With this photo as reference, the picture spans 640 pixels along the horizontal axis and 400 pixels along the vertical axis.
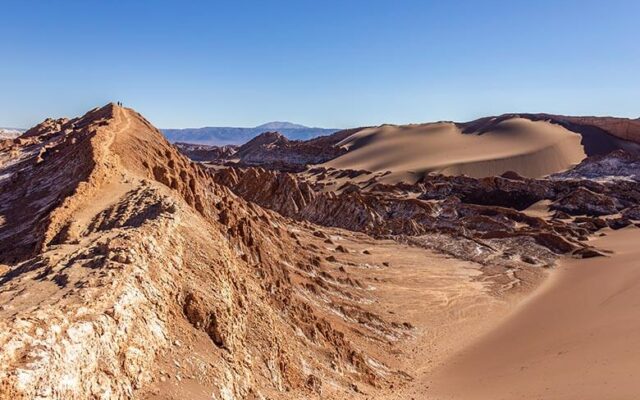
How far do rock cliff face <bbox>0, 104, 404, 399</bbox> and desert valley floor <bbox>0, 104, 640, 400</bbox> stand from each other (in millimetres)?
47

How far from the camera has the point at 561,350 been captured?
21859 mm

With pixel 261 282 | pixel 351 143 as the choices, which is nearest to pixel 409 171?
pixel 351 143

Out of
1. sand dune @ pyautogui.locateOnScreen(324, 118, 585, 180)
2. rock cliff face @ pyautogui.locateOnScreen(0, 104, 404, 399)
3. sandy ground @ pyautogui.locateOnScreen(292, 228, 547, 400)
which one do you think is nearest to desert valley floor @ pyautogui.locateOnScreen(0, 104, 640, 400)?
rock cliff face @ pyautogui.locateOnScreen(0, 104, 404, 399)

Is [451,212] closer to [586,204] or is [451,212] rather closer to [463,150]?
[586,204]

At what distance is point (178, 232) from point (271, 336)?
3940 mm

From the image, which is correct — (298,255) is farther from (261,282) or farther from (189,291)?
(189,291)

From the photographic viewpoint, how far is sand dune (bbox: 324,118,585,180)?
3342 inches

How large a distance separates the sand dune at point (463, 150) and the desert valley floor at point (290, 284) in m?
25.3

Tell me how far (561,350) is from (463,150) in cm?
8598

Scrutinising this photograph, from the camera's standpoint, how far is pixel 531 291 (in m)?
32.2

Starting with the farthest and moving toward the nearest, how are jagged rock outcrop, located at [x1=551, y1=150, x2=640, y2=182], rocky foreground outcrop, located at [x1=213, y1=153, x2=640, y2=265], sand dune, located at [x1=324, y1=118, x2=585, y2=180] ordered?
sand dune, located at [x1=324, y1=118, x2=585, y2=180] → jagged rock outcrop, located at [x1=551, y1=150, x2=640, y2=182] → rocky foreground outcrop, located at [x1=213, y1=153, x2=640, y2=265]

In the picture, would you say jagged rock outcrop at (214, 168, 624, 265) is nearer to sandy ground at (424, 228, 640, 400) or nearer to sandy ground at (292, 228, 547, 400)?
sandy ground at (292, 228, 547, 400)

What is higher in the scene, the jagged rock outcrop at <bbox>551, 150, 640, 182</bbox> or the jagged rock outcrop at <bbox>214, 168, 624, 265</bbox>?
the jagged rock outcrop at <bbox>551, 150, 640, 182</bbox>

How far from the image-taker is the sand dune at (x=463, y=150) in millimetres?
84875
